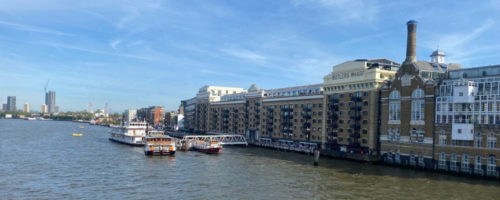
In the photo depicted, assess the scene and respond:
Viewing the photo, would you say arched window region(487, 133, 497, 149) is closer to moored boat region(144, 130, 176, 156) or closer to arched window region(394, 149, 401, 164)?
arched window region(394, 149, 401, 164)

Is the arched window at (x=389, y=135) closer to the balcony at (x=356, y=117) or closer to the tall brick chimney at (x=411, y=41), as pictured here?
the balcony at (x=356, y=117)

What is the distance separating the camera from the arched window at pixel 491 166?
210ft

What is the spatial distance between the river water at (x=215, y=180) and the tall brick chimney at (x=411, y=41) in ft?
82.2

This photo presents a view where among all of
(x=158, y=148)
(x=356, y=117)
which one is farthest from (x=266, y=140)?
(x=158, y=148)

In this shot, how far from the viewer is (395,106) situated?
272 feet

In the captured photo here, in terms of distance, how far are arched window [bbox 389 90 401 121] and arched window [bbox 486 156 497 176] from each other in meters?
20.5

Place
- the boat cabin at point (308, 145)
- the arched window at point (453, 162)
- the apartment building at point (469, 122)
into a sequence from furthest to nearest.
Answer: the boat cabin at point (308, 145) < the arched window at point (453, 162) < the apartment building at point (469, 122)

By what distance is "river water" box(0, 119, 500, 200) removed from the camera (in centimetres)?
5162

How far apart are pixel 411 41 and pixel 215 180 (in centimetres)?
5362

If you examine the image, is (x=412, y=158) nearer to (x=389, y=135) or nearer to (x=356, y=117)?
(x=389, y=135)

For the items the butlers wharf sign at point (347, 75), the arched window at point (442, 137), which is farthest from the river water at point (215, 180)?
the butlers wharf sign at point (347, 75)

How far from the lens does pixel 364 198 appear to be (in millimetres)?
51062

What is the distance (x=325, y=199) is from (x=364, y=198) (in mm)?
5444

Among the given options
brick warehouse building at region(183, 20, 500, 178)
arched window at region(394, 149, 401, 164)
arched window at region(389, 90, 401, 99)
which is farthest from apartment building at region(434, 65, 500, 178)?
arched window at region(389, 90, 401, 99)
